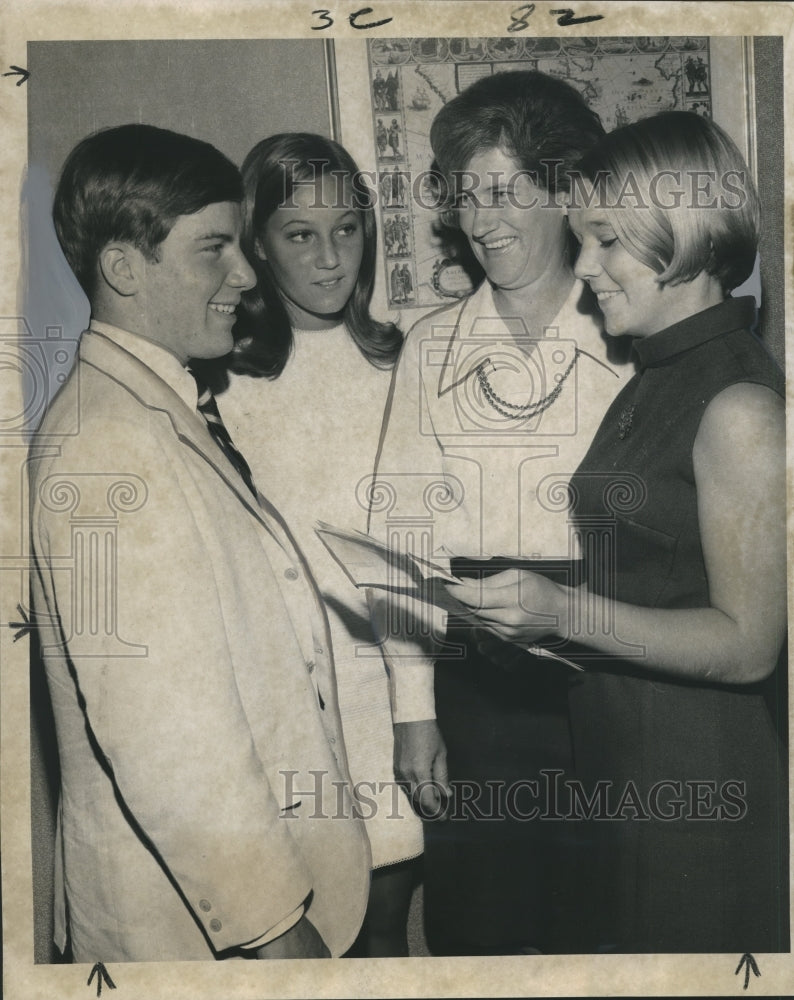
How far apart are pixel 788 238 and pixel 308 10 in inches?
55.4

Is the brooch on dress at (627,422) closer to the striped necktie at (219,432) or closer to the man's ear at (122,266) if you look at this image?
the striped necktie at (219,432)

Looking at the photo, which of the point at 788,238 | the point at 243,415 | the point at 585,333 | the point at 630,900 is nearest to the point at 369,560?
the point at 243,415

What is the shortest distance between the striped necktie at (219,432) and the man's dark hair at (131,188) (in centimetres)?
37

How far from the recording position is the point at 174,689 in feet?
9.40

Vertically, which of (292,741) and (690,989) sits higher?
(292,741)

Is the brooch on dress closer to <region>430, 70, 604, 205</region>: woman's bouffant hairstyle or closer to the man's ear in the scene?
<region>430, 70, 604, 205</region>: woman's bouffant hairstyle

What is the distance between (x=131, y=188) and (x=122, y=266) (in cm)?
20

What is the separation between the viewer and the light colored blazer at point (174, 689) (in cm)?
287

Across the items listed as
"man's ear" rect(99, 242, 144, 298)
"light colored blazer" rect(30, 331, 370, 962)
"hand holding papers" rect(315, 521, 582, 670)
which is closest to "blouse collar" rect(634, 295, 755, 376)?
"hand holding papers" rect(315, 521, 582, 670)

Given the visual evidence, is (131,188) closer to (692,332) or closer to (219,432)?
(219,432)

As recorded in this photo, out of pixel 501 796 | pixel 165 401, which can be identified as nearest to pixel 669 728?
pixel 501 796

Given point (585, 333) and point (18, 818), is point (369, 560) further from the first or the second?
point (18, 818)

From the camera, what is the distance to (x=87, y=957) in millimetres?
2973

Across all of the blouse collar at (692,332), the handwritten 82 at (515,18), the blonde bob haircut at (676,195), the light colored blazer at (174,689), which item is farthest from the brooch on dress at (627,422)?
the handwritten 82 at (515,18)
